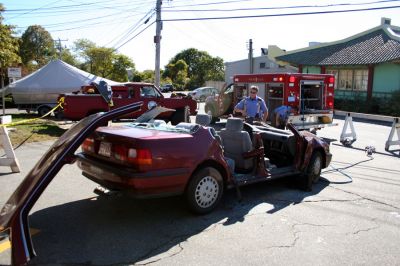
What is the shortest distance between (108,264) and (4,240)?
1244 millimetres

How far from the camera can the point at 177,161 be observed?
4895mm

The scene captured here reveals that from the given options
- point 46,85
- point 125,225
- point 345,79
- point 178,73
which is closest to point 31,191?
point 125,225

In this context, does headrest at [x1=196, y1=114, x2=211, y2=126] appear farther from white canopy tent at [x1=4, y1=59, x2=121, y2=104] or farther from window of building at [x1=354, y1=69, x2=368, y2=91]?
window of building at [x1=354, y1=69, x2=368, y2=91]

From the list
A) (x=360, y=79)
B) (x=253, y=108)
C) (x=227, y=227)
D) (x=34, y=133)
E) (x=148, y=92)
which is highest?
(x=360, y=79)

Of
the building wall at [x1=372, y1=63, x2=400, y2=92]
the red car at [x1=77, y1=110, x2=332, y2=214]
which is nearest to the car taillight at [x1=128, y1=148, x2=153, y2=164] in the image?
the red car at [x1=77, y1=110, x2=332, y2=214]

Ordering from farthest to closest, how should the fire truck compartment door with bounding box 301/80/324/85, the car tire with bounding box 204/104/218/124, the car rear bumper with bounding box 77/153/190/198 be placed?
the car tire with bounding box 204/104/218/124
the fire truck compartment door with bounding box 301/80/324/85
the car rear bumper with bounding box 77/153/190/198

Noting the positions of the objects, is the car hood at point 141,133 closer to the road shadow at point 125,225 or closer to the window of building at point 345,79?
the road shadow at point 125,225

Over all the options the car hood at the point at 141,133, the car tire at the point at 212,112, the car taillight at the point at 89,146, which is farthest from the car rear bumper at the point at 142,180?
the car tire at the point at 212,112

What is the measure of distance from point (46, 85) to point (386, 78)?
865 inches

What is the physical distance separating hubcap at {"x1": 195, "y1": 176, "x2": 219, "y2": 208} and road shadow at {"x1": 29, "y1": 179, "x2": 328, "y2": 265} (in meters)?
0.18

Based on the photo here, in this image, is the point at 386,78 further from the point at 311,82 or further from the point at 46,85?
the point at 46,85

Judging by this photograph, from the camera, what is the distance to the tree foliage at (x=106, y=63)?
5934cm

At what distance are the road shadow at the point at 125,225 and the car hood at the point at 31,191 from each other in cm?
41

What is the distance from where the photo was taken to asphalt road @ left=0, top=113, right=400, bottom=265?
13.7 ft
